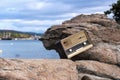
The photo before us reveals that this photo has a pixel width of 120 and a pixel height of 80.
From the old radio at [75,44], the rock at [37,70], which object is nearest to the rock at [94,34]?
the old radio at [75,44]

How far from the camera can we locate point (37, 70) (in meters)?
8.11

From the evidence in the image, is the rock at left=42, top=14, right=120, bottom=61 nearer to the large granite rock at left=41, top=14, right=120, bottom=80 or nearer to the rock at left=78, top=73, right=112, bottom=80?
the large granite rock at left=41, top=14, right=120, bottom=80

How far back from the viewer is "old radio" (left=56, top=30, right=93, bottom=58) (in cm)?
→ 949

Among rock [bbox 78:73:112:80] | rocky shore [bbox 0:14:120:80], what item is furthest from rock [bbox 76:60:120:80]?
rock [bbox 78:73:112:80]

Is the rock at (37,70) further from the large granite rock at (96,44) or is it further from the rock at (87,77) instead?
the large granite rock at (96,44)

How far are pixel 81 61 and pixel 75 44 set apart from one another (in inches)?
19.8

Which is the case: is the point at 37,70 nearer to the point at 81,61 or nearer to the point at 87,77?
the point at 87,77

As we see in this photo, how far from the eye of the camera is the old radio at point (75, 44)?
9492 mm

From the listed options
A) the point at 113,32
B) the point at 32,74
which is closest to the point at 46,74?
the point at 32,74

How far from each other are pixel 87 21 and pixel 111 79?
6.35 ft

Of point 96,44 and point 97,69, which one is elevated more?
point 96,44

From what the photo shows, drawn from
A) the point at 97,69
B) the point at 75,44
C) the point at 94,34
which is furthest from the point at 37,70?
the point at 94,34

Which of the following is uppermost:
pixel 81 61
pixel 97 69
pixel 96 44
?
pixel 96 44

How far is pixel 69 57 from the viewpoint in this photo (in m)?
9.54
